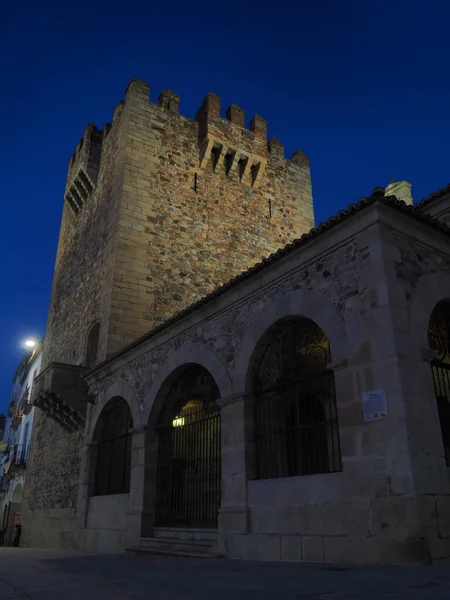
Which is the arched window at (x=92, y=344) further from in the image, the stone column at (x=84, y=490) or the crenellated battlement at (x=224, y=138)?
the crenellated battlement at (x=224, y=138)

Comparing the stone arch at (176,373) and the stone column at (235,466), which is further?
the stone arch at (176,373)

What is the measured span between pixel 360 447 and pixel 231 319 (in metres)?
3.46

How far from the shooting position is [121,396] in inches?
462

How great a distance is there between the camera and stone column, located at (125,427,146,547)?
9820 mm

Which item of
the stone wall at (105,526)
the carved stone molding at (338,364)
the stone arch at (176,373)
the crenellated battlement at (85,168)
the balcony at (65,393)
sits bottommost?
the stone wall at (105,526)

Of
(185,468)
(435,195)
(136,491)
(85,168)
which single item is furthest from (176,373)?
(85,168)

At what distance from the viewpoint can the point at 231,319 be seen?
8.73 metres

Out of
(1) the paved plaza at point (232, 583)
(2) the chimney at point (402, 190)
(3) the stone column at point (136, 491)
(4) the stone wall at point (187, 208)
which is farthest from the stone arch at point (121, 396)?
(2) the chimney at point (402, 190)

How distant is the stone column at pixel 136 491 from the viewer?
9820mm

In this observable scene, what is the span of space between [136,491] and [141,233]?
844 cm

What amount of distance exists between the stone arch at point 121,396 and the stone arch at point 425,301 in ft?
20.7

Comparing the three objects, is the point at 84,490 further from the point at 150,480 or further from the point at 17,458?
the point at 17,458

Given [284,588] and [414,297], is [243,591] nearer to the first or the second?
[284,588]

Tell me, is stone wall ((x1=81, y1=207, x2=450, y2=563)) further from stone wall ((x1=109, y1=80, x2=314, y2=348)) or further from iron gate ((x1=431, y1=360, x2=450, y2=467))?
stone wall ((x1=109, y1=80, x2=314, y2=348))
